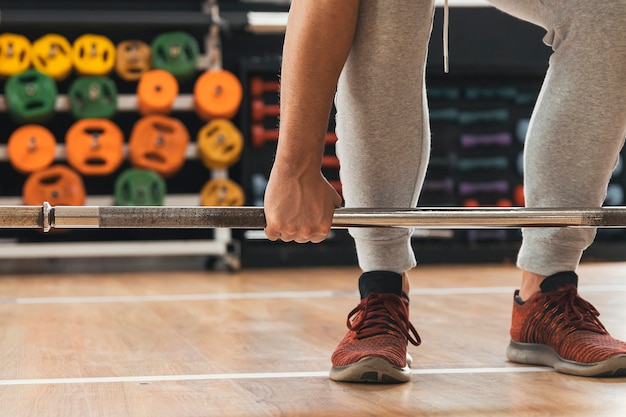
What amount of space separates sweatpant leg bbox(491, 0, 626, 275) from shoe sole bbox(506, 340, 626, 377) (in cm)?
10

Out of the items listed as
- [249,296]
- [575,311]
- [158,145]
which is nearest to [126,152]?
[158,145]

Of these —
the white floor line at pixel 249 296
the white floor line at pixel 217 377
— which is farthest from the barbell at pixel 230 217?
the white floor line at pixel 249 296

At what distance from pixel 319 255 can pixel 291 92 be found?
231 centimetres

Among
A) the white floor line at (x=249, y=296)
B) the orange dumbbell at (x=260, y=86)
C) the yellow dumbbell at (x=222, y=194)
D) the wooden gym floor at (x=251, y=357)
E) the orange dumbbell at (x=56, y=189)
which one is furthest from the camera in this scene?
the orange dumbbell at (x=260, y=86)

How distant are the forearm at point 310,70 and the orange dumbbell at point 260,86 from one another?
91.9 inches

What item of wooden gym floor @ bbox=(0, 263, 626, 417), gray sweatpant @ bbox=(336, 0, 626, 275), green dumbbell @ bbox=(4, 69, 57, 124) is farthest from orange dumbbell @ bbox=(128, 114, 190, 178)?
gray sweatpant @ bbox=(336, 0, 626, 275)

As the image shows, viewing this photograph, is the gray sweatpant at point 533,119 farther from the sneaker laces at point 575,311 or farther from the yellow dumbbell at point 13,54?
the yellow dumbbell at point 13,54

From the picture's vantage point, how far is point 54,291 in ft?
7.67

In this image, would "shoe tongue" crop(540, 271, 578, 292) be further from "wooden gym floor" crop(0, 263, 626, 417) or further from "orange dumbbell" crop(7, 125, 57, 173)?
"orange dumbbell" crop(7, 125, 57, 173)

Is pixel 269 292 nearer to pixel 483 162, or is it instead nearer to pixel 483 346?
pixel 483 346

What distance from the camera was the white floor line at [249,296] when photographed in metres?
2.05

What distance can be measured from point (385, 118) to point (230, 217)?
224 mm

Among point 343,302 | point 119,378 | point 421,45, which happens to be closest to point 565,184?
point 421,45

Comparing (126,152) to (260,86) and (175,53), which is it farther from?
(260,86)
